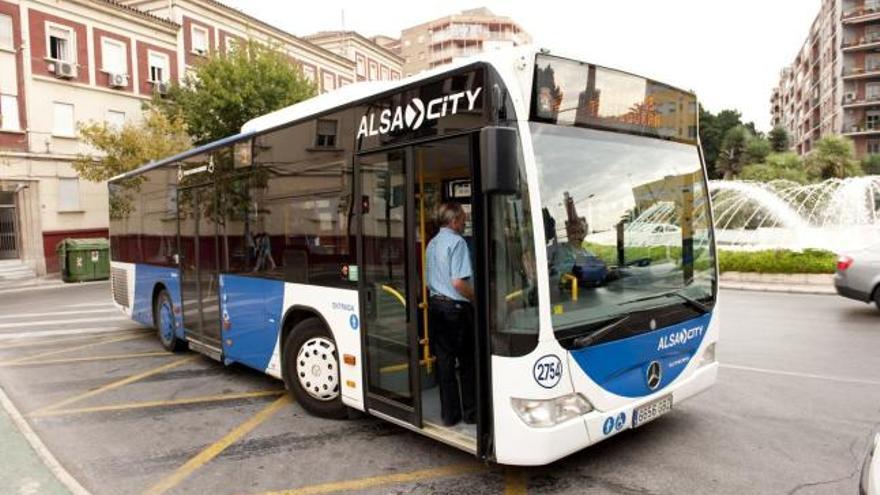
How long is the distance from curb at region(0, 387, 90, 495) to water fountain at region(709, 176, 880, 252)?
19.9 meters

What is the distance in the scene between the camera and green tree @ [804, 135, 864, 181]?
44.4 meters

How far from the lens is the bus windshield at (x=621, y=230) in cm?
410

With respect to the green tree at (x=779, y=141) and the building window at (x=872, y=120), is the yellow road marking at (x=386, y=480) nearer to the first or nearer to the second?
the green tree at (x=779, y=141)

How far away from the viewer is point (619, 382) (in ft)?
14.3

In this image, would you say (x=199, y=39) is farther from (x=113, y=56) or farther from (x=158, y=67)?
(x=113, y=56)

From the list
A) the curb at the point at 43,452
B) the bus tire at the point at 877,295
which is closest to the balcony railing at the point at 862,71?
the bus tire at the point at 877,295

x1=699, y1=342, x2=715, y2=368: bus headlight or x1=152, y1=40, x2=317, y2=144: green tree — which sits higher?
x1=152, y1=40, x2=317, y2=144: green tree

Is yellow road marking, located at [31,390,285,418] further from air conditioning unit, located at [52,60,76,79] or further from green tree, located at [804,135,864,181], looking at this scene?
green tree, located at [804,135,864,181]

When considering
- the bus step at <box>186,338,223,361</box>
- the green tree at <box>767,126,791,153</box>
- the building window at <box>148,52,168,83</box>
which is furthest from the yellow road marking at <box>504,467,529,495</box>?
the green tree at <box>767,126,791,153</box>

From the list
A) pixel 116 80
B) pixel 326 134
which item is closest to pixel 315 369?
pixel 326 134

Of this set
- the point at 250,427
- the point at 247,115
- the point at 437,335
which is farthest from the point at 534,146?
the point at 247,115

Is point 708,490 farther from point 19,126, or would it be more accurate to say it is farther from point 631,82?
point 19,126

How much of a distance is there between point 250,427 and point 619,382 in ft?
11.3

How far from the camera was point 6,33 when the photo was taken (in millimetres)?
25672
